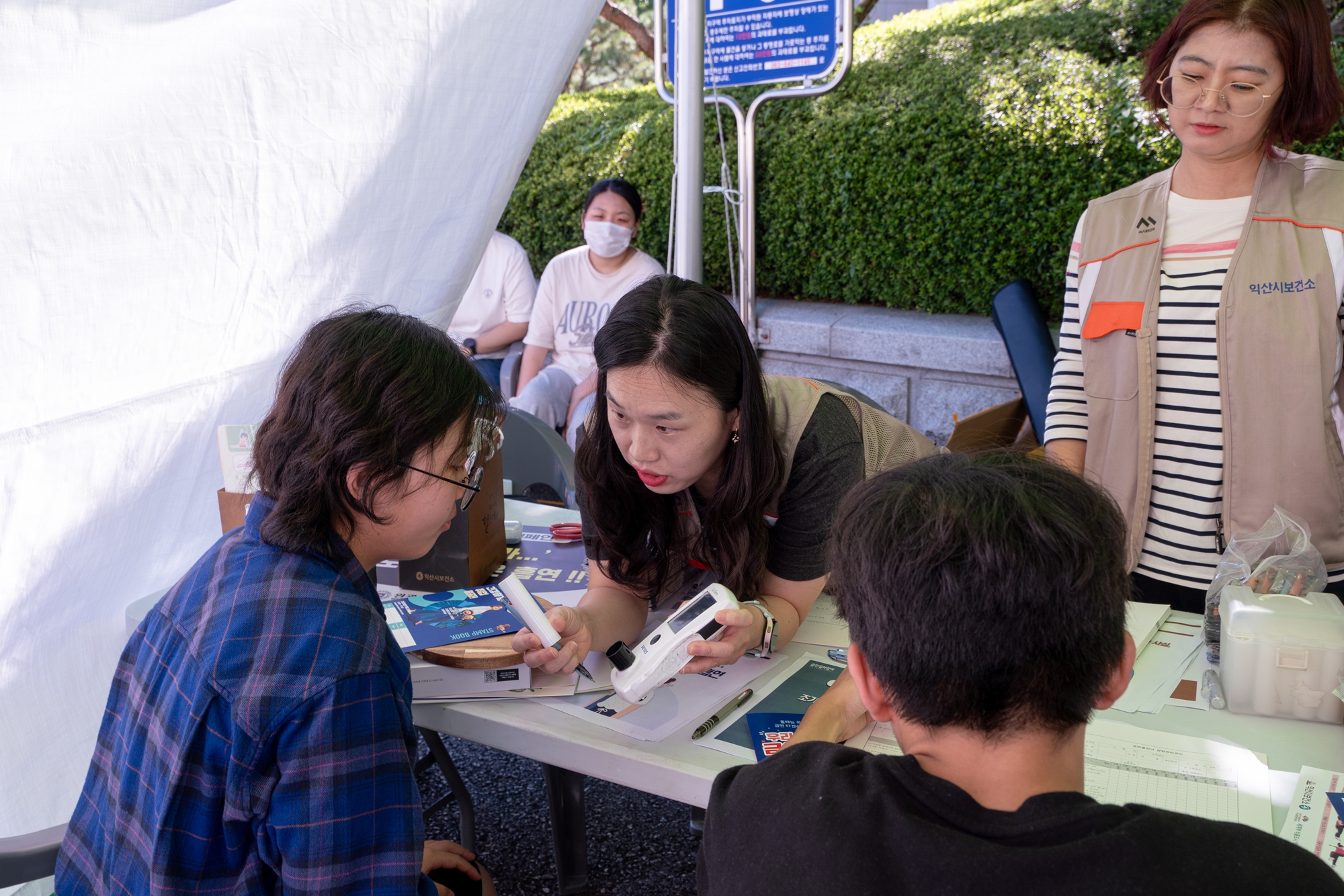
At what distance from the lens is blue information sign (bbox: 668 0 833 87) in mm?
4375

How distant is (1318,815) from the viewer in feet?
4.10

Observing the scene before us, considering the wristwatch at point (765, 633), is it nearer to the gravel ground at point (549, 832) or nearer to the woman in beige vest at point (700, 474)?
the woman in beige vest at point (700, 474)

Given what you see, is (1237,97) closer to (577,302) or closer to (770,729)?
(770,729)

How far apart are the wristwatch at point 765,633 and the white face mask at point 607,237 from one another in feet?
9.67

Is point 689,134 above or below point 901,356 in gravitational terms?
above

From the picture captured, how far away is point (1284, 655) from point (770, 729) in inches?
30.4

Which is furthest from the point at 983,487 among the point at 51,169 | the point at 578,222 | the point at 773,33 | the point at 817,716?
the point at 578,222

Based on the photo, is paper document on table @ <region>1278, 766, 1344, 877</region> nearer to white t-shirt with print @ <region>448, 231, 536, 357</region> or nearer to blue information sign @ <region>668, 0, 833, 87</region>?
blue information sign @ <region>668, 0, 833, 87</region>

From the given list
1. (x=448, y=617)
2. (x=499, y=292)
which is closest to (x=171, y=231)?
(x=448, y=617)

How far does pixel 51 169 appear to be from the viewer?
144 cm

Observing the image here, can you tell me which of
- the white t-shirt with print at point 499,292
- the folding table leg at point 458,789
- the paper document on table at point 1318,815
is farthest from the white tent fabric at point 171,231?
the white t-shirt with print at point 499,292

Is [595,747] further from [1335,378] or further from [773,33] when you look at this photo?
[773,33]

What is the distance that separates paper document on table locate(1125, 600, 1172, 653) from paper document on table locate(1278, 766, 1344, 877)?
407 millimetres

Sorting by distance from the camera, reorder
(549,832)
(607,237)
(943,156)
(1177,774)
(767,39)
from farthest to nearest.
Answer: (943,156) < (767,39) < (607,237) < (549,832) < (1177,774)
